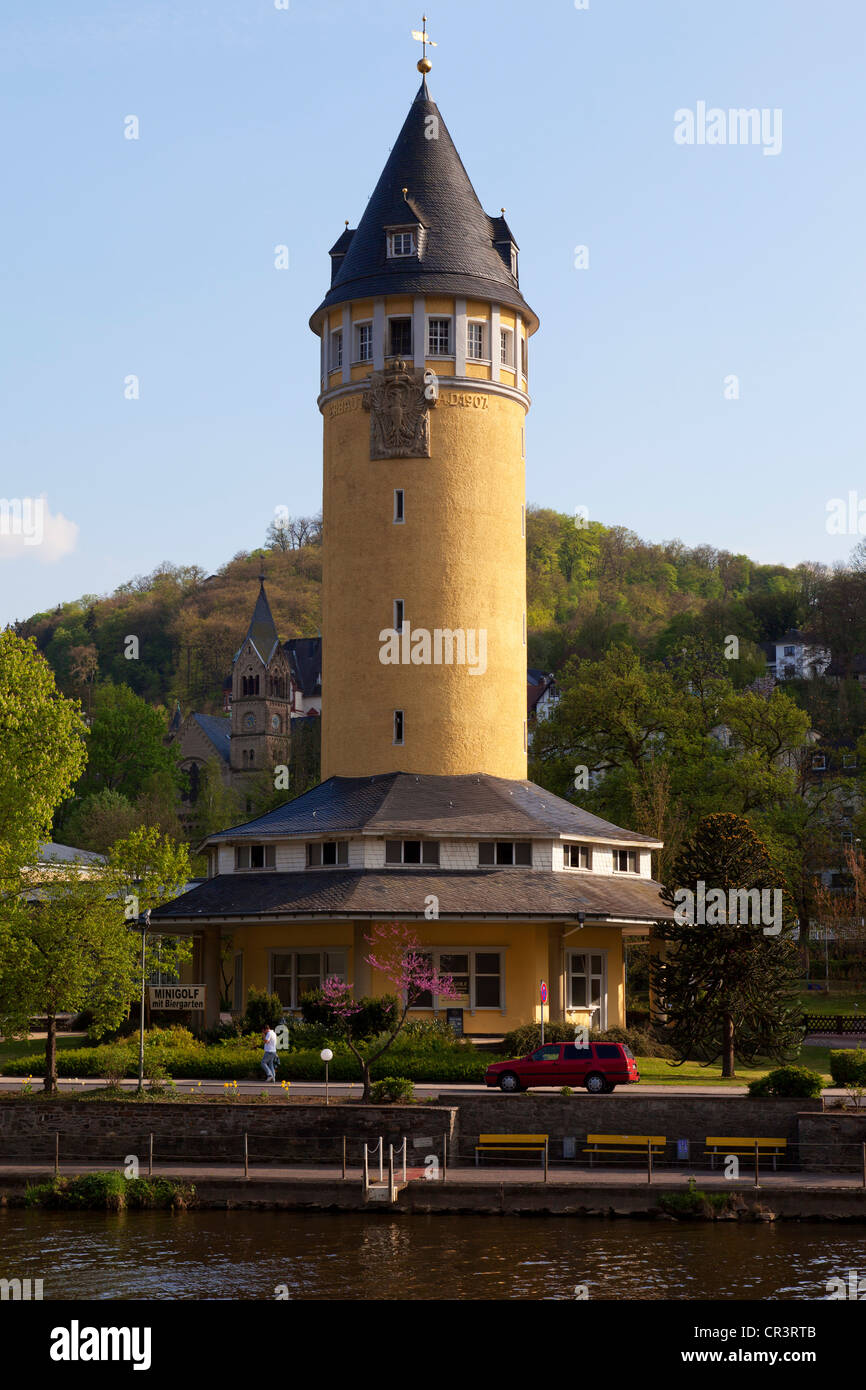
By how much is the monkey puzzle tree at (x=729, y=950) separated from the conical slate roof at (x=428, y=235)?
2485 centimetres

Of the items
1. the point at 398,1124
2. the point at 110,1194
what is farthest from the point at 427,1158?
the point at 110,1194

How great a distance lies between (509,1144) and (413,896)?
16.7 meters

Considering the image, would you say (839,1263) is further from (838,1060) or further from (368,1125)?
(838,1060)

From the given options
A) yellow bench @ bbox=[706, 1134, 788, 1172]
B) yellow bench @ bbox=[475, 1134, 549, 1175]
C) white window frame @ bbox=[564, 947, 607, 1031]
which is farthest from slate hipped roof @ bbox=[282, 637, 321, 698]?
yellow bench @ bbox=[706, 1134, 788, 1172]

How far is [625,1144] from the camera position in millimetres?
34000

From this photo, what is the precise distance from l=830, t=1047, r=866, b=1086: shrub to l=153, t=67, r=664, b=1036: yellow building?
37.3ft

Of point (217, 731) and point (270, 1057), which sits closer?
point (270, 1057)

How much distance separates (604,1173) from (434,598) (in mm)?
28363

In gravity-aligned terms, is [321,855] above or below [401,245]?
below

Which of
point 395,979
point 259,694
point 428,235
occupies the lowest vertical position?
point 395,979

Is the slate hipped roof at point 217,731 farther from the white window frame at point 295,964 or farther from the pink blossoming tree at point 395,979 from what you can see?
the pink blossoming tree at point 395,979

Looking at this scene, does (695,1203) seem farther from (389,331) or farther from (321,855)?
(389,331)

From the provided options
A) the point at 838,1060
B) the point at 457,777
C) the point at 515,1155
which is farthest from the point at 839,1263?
the point at 457,777

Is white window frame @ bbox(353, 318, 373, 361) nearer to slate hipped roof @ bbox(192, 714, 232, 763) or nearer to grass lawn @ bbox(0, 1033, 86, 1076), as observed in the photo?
grass lawn @ bbox(0, 1033, 86, 1076)
